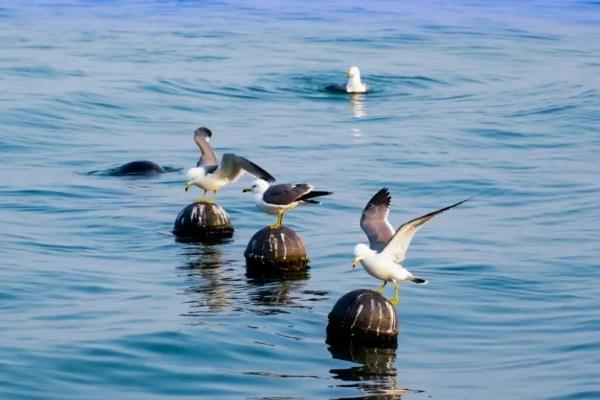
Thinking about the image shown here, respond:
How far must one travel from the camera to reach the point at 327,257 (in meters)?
20.0

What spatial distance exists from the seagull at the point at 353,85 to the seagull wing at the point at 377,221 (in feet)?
69.0

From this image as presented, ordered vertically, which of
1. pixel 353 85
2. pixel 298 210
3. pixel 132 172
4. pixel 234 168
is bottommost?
pixel 298 210

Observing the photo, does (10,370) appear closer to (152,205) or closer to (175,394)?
(175,394)

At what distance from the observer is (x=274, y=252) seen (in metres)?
18.5

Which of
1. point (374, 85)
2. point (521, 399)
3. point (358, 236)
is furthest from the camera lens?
point (374, 85)

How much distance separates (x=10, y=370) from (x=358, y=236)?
8301mm

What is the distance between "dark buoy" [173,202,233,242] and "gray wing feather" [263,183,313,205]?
8.30ft

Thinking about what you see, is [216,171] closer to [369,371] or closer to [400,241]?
[400,241]

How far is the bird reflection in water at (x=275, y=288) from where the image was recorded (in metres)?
17.2

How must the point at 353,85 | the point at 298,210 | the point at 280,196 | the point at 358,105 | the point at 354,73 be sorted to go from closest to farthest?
the point at 280,196 < the point at 298,210 < the point at 358,105 < the point at 354,73 < the point at 353,85

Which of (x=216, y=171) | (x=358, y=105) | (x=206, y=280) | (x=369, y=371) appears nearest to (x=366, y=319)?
(x=369, y=371)

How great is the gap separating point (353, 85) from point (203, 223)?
57.0ft

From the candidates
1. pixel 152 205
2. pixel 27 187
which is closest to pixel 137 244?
pixel 152 205

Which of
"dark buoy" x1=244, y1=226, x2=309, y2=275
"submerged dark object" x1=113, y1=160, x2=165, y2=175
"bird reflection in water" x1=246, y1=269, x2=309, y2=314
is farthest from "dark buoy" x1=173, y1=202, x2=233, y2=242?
"submerged dark object" x1=113, y1=160, x2=165, y2=175
